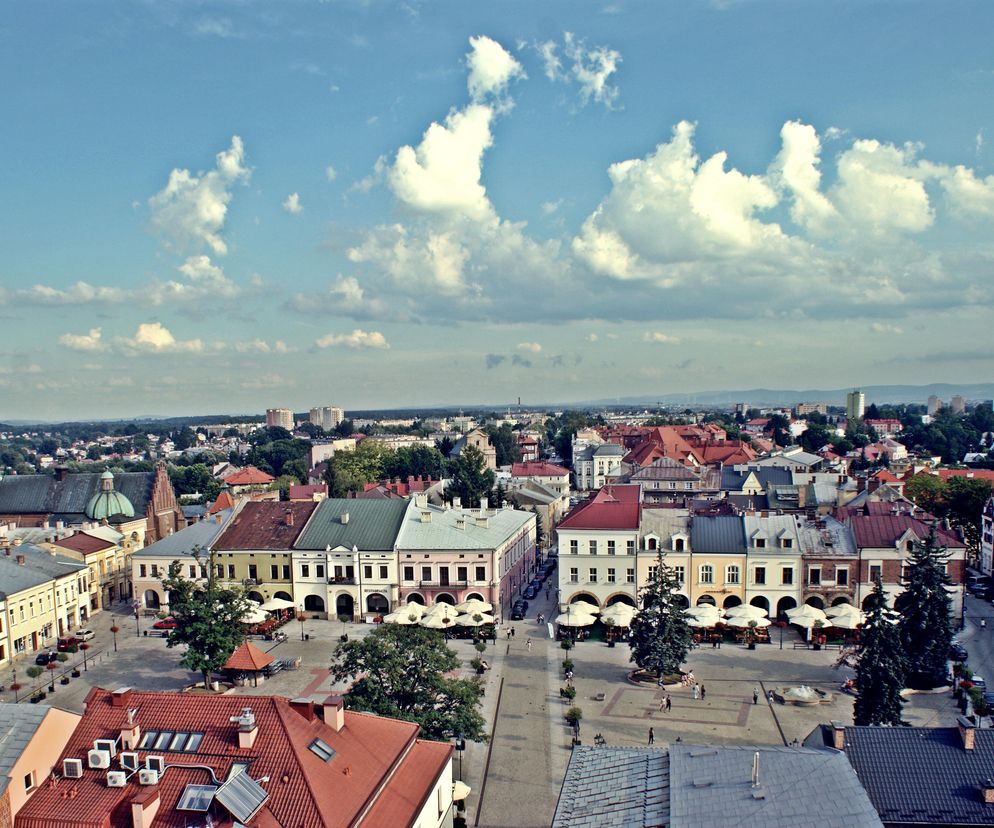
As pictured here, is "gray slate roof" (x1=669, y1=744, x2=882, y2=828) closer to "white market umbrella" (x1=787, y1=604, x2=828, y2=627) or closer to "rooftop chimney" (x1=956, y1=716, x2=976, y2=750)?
"rooftop chimney" (x1=956, y1=716, x2=976, y2=750)

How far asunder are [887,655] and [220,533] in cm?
5077

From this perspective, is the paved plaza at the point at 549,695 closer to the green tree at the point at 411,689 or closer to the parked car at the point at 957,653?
the parked car at the point at 957,653

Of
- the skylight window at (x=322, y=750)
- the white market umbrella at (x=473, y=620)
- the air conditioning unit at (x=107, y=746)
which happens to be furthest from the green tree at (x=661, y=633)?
the air conditioning unit at (x=107, y=746)

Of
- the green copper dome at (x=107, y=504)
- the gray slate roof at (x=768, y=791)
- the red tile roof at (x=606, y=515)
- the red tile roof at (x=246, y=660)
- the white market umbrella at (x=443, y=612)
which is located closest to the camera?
the gray slate roof at (x=768, y=791)

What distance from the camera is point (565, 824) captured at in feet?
75.6

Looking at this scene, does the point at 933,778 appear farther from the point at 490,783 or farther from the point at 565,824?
the point at 490,783

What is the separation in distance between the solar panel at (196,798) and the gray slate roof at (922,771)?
20.4 meters

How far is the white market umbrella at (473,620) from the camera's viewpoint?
190ft

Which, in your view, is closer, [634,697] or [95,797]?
[95,797]

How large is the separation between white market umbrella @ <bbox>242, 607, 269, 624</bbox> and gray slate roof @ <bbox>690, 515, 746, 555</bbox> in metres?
32.0

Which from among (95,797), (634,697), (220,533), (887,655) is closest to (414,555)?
(220,533)

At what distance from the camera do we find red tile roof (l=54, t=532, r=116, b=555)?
72.2 metres

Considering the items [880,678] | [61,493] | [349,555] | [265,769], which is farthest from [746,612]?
[61,493]

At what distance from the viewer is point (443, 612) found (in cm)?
5788
